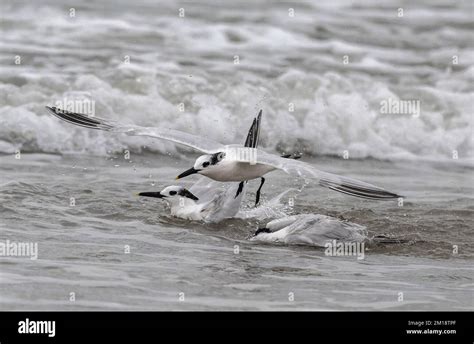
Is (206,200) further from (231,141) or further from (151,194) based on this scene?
(231,141)

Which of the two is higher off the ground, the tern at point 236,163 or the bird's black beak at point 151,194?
the tern at point 236,163

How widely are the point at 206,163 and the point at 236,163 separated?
0.33m

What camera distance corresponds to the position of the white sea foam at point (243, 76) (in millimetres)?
15453

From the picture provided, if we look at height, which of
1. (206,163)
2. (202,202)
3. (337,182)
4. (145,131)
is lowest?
(202,202)

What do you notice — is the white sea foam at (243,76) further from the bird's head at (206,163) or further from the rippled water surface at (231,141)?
the bird's head at (206,163)

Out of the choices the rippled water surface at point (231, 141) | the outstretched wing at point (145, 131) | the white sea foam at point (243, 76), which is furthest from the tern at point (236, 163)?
the white sea foam at point (243, 76)

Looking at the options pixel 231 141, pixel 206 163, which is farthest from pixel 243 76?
pixel 206 163

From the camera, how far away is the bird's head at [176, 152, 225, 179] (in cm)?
1081

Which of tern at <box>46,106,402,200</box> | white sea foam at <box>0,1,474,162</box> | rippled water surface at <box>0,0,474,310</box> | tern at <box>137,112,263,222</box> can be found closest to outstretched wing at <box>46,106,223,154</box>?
tern at <box>46,106,402,200</box>

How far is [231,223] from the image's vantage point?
1109 centimetres

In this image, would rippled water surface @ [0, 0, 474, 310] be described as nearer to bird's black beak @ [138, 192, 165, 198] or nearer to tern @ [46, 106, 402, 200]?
bird's black beak @ [138, 192, 165, 198]

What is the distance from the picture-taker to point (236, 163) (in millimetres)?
10977
